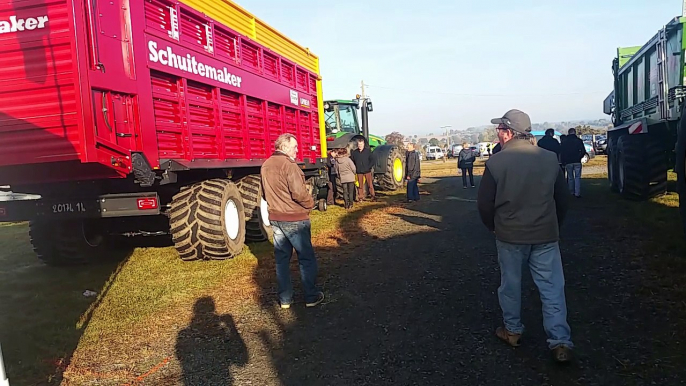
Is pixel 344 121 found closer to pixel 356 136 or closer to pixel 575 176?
pixel 356 136

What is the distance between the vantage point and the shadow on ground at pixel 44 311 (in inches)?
154

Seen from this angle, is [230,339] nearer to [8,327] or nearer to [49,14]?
[8,327]

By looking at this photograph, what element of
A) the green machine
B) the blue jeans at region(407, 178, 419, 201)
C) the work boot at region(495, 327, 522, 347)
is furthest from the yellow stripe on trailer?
the green machine

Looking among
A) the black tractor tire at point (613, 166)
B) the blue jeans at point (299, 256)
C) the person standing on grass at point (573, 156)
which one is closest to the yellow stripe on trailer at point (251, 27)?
the blue jeans at point (299, 256)

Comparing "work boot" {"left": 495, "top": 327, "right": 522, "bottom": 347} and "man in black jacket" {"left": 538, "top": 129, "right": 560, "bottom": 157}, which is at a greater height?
"man in black jacket" {"left": 538, "top": 129, "right": 560, "bottom": 157}

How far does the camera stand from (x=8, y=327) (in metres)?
4.81

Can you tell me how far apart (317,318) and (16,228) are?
11.7m

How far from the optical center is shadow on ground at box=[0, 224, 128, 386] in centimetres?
391

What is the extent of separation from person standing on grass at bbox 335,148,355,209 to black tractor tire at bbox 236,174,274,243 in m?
4.26

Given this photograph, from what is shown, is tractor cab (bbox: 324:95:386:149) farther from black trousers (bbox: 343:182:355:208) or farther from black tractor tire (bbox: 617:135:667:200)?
black tractor tire (bbox: 617:135:667:200)

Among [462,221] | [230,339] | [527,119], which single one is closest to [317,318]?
[230,339]

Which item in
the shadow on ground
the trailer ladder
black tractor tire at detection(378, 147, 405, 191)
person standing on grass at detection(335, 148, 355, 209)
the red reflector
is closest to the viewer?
the shadow on ground

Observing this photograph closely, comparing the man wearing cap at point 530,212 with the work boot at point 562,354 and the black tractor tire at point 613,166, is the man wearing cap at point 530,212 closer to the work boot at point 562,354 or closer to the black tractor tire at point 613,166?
the work boot at point 562,354

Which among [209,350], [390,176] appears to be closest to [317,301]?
[209,350]
